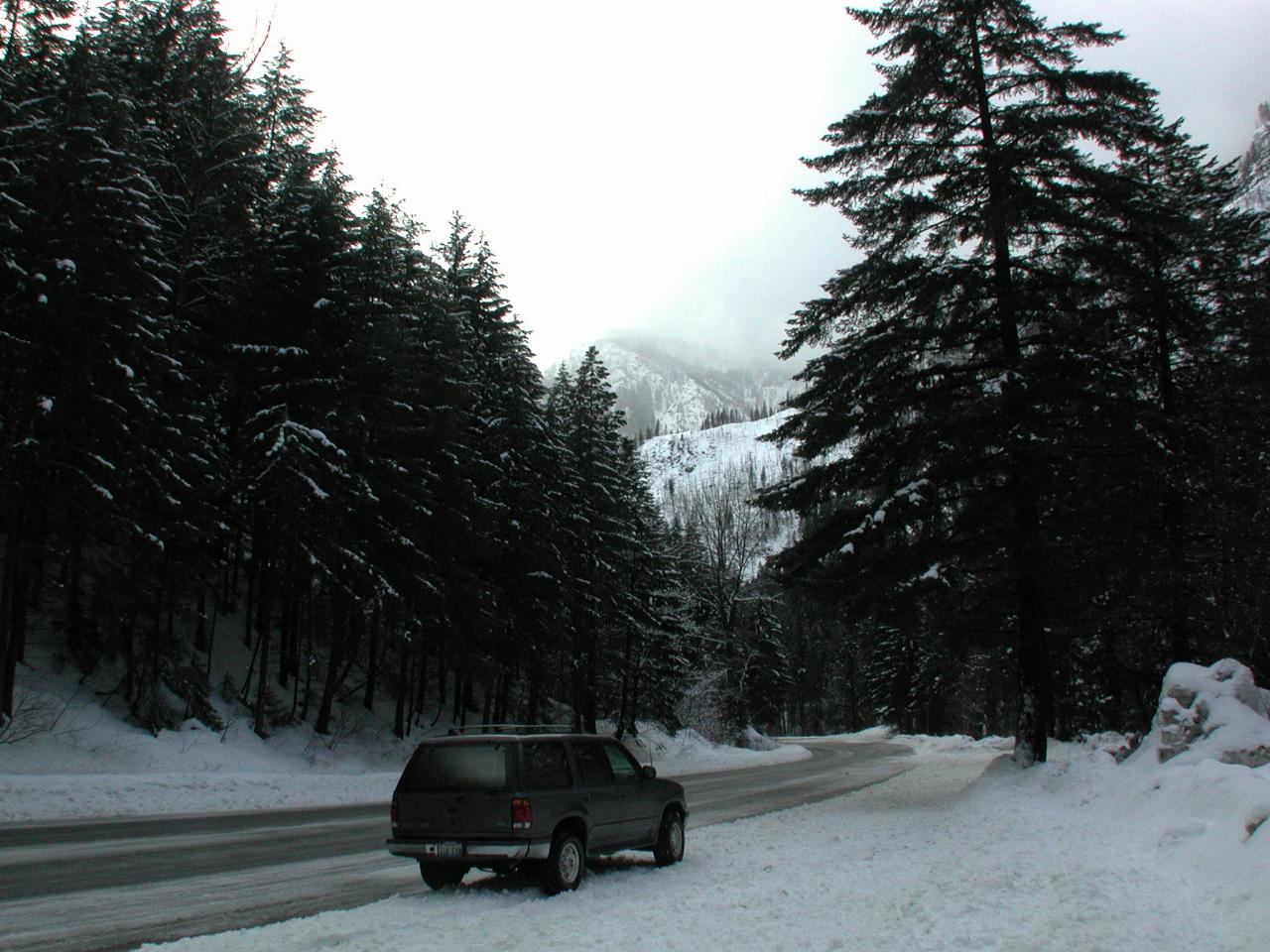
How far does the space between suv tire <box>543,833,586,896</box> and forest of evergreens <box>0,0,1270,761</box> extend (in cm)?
901

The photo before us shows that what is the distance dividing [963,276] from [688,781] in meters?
17.1

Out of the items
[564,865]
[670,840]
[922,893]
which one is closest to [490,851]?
[564,865]

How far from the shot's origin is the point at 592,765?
9.96 m

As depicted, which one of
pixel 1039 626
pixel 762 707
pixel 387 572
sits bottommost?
pixel 762 707

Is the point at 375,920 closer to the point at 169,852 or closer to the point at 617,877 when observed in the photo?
the point at 617,877

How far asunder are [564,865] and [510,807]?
1.04 m

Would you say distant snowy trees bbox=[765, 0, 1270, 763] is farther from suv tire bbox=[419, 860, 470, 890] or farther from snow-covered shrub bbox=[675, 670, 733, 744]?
snow-covered shrub bbox=[675, 670, 733, 744]

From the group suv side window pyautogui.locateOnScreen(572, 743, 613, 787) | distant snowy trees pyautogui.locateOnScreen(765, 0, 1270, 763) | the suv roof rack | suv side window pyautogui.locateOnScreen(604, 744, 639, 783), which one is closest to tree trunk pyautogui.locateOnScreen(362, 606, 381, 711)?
distant snowy trees pyautogui.locateOnScreen(765, 0, 1270, 763)

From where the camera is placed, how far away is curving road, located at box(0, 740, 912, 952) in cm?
728

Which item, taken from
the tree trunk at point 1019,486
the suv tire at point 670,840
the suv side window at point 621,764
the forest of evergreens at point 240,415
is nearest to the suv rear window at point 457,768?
the suv side window at point 621,764

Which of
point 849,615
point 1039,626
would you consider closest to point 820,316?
point 849,615

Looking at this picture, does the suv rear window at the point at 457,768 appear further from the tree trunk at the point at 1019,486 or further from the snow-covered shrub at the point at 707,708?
the snow-covered shrub at the point at 707,708

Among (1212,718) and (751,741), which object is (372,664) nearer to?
(1212,718)

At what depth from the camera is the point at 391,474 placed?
24.9m
